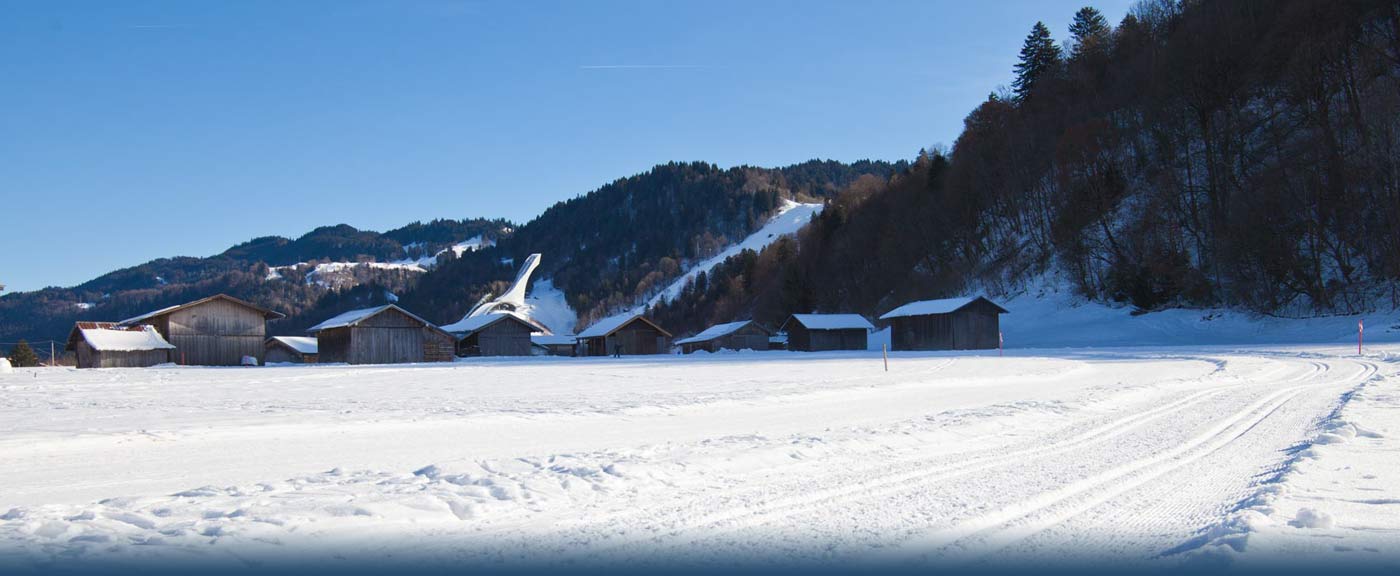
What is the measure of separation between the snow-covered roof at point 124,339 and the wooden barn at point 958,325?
4927 centimetres

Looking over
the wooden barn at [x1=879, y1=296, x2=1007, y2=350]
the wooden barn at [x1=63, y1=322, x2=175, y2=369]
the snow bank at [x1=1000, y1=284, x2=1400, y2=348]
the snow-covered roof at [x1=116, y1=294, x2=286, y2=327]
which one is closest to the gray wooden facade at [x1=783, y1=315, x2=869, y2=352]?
the wooden barn at [x1=879, y1=296, x2=1007, y2=350]

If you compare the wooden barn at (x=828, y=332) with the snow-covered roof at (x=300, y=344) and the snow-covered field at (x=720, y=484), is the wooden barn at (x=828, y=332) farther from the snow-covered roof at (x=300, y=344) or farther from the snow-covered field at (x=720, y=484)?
the snow-covered field at (x=720, y=484)

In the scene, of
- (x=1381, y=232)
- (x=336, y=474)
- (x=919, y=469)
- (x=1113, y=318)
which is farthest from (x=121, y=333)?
(x=1381, y=232)

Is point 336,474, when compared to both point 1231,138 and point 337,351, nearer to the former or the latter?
point 337,351

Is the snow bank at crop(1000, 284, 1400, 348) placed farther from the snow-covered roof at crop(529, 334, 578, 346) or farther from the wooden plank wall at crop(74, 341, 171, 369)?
the wooden plank wall at crop(74, 341, 171, 369)

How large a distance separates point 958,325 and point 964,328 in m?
0.54

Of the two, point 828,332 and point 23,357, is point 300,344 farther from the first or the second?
point 828,332

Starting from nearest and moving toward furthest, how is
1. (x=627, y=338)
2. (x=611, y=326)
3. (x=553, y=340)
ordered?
1. (x=627, y=338)
2. (x=611, y=326)
3. (x=553, y=340)

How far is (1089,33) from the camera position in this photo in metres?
83.0

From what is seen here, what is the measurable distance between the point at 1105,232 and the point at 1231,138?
1046 cm

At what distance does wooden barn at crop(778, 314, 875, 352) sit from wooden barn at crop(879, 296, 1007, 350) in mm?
8465

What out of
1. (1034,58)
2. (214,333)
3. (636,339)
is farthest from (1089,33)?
(214,333)

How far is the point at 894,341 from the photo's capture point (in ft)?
208

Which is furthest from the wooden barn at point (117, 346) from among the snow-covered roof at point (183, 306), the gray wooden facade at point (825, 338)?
the gray wooden facade at point (825, 338)
